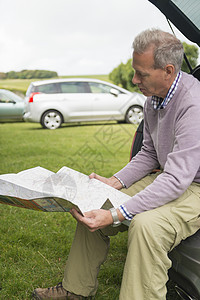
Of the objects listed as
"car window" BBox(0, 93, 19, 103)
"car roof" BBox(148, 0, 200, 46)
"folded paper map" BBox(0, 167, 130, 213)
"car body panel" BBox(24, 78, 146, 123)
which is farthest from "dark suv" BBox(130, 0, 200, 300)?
"car window" BBox(0, 93, 19, 103)

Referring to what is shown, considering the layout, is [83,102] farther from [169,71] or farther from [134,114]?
[169,71]

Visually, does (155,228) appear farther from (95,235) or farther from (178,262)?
(95,235)

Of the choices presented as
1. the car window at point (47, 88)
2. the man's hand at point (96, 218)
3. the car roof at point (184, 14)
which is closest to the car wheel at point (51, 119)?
the car window at point (47, 88)

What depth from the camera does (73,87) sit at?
35.9 ft

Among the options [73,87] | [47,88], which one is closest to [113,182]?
[47,88]

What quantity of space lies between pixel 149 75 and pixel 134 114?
888 cm

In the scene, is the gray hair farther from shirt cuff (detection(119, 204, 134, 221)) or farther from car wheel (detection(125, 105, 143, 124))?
car wheel (detection(125, 105, 143, 124))

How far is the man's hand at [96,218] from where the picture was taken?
62.1 inches

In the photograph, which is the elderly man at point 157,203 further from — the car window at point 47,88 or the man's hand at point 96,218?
the car window at point 47,88

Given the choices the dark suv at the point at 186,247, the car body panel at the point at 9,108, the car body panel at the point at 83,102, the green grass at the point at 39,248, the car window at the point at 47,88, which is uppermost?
the dark suv at the point at 186,247

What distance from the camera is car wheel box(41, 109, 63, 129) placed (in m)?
10.3

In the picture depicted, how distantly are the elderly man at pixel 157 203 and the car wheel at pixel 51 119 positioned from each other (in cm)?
841

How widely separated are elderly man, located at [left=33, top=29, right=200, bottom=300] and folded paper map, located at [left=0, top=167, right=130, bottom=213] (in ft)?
0.42

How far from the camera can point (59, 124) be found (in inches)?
408
